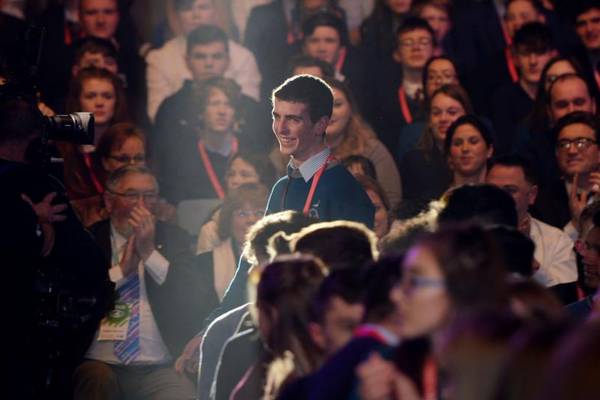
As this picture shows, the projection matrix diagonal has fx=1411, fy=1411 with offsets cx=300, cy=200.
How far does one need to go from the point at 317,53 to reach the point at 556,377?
25.9ft

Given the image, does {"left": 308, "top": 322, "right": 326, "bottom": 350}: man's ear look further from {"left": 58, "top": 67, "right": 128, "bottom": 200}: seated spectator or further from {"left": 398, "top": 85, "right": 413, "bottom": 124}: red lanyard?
{"left": 398, "top": 85, "right": 413, "bottom": 124}: red lanyard

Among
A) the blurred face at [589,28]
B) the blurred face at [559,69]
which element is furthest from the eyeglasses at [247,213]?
the blurred face at [589,28]

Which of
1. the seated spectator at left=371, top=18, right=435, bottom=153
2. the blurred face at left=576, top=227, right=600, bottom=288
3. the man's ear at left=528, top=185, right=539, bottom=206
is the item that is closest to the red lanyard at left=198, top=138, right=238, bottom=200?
the seated spectator at left=371, top=18, right=435, bottom=153

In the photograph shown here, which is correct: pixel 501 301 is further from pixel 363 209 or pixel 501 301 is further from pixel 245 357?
pixel 363 209

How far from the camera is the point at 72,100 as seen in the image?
9539 millimetres

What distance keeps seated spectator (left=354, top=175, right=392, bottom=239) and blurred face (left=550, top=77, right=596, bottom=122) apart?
5.11ft

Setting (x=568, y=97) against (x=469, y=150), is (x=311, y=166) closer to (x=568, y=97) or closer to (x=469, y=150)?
(x=469, y=150)

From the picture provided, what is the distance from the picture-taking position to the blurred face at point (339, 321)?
3.75 meters

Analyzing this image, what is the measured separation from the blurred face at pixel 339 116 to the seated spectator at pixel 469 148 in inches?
28.8

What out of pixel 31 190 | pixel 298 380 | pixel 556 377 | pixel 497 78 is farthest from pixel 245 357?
pixel 497 78

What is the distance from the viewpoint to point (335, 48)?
1020 cm

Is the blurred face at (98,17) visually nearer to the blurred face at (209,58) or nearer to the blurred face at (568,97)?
the blurred face at (209,58)

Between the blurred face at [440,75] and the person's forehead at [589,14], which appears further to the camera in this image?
the person's forehead at [589,14]

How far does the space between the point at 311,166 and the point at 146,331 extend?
2323 millimetres
